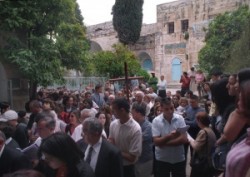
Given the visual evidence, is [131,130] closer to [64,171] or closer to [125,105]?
[125,105]

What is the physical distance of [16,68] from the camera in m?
14.1

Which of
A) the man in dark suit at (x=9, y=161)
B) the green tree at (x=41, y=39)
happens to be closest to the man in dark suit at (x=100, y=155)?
the man in dark suit at (x=9, y=161)

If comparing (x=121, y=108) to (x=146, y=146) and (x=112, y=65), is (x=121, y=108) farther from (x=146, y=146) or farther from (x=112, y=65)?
(x=112, y=65)

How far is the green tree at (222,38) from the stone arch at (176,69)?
10.0m

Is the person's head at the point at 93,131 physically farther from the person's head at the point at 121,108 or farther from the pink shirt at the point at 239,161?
the pink shirt at the point at 239,161

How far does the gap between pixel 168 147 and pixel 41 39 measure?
972 centimetres

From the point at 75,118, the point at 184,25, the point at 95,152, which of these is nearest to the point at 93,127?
the point at 95,152

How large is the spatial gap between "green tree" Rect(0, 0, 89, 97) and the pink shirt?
1134cm

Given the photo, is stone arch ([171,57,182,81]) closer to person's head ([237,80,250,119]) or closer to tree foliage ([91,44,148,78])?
tree foliage ([91,44,148,78])

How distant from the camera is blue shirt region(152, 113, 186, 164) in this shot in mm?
5570

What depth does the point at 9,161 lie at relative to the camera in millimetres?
4039

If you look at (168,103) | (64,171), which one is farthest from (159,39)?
(64,171)

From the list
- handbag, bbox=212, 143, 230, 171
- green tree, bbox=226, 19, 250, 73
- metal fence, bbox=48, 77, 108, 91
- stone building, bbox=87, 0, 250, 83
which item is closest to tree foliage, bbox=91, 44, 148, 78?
metal fence, bbox=48, 77, 108, 91

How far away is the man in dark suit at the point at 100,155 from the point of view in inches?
159
